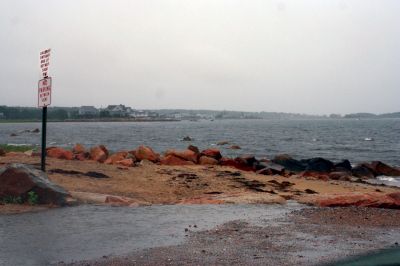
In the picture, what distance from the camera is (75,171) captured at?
15.4 m

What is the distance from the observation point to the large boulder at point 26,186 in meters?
10.1

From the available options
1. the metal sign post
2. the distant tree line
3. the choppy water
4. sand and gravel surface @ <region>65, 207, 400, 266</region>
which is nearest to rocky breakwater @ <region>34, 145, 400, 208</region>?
the metal sign post

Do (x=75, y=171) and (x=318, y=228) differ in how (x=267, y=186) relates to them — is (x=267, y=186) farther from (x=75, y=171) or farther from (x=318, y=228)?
Answer: (x=318, y=228)

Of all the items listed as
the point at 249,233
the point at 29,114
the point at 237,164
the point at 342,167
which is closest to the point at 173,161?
the point at 237,164

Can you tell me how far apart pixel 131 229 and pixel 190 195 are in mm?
5332

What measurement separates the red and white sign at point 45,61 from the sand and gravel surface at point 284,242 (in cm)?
552

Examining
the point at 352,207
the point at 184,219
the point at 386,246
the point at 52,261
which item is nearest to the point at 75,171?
the point at 184,219

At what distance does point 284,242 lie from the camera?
24.7 feet

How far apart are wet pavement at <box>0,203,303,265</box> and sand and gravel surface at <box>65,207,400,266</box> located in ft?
1.03

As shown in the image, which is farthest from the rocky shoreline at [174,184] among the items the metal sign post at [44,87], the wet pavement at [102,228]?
the metal sign post at [44,87]

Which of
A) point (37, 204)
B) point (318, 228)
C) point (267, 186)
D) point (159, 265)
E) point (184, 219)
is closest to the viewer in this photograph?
point (159, 265)

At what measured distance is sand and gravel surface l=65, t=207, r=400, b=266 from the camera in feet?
21.2

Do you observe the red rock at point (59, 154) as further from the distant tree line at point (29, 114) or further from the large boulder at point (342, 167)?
the distant tree line at point (29, 114)

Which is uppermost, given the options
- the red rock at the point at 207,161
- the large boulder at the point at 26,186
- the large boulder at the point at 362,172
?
the large boulder at the point at 26,186
